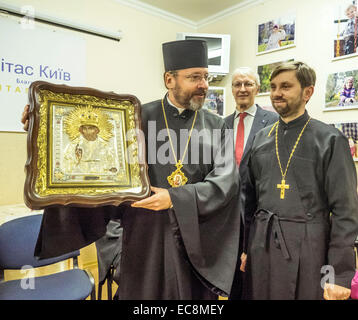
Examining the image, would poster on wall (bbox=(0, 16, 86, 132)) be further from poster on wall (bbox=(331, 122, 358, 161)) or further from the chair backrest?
poster on wall (bbox=(331, 122, 358, 161))

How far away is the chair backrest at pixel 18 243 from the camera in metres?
2.21

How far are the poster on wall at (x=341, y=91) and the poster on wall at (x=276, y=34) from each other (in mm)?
779

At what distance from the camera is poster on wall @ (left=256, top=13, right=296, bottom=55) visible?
3.86 m

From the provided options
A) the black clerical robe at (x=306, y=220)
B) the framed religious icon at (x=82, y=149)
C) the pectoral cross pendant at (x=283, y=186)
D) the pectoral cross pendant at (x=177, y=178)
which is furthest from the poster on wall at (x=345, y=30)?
the framed religious icon at (x=82, y=149)

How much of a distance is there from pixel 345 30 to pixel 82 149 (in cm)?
345

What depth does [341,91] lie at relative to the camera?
11.0 feet

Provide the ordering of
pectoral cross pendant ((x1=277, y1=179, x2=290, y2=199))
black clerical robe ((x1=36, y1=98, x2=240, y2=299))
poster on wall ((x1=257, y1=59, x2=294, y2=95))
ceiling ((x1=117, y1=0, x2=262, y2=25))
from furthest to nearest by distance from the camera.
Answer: ceiling ((x1=117, y1=0, x2=262, y2=25)) < poster on wall ((x1=257, y1=59, x2=294, y2=95)) < pectoral cross pendant ((x1=277, y1=179, x2=290, y2=199)) < black clerical robe ((x1=36, y1=98, x2=240, y2=299))

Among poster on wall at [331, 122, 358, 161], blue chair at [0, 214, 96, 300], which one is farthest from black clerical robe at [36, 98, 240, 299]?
poster on wall at [331, 122, 358, 161]

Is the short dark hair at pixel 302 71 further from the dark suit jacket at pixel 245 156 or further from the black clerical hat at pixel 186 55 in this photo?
the dark suit jacket at pixel 245 156

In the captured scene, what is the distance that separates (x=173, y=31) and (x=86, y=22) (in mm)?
1513

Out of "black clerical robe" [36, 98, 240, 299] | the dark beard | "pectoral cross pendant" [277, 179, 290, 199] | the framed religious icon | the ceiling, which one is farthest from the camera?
the ceiling

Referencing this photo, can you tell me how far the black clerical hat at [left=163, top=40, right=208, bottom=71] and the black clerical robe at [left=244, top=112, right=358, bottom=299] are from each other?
0.66 meters

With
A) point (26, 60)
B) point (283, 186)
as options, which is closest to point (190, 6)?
point (26, 60)
